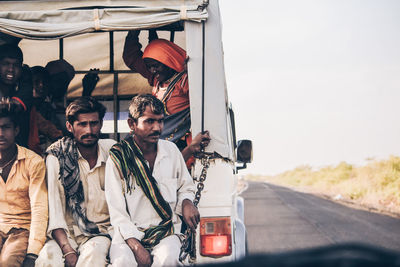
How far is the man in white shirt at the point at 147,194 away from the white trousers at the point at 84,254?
7 centimetres

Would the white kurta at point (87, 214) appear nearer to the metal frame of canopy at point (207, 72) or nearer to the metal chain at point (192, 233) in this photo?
the metal chain at point (192, 233)

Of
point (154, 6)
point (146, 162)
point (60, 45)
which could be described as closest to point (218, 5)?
point (154, 6)

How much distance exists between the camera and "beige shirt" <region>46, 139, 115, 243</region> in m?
3.02

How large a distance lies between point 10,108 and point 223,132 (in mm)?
1411

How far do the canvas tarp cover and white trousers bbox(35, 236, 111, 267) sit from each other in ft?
4.61

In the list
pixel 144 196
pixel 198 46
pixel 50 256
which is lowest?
pixel 50 256

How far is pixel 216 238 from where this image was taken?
3059mm

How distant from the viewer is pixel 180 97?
3.92 metres

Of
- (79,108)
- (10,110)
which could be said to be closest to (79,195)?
(79,108)

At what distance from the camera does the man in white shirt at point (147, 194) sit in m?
2.81

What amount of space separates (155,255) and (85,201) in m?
0.61

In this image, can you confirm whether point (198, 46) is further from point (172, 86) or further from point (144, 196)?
point (144, 196)

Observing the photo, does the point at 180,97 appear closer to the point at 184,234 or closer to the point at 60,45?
the point at 184,234

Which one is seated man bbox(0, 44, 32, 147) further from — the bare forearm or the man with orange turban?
the bare forearm
